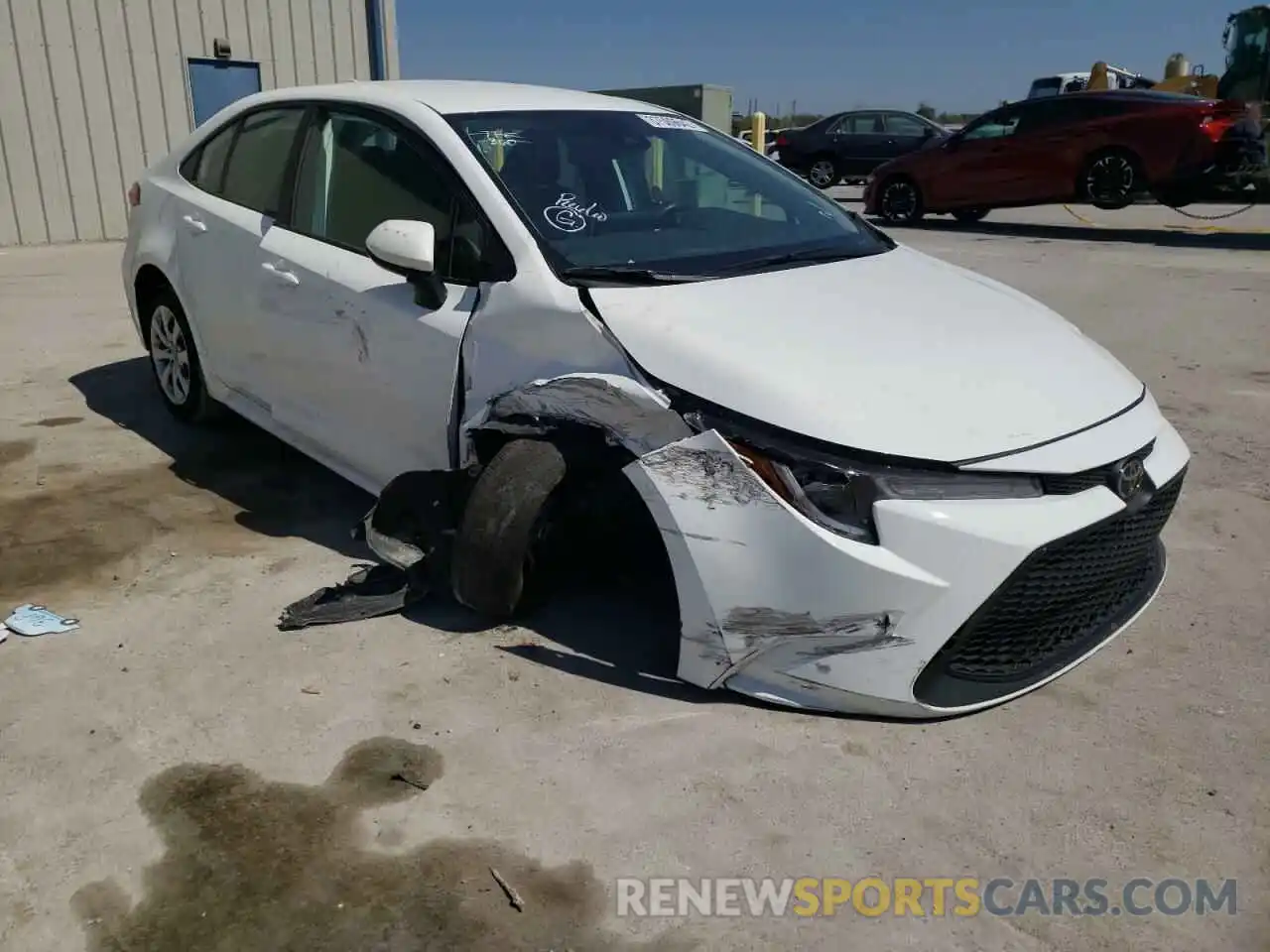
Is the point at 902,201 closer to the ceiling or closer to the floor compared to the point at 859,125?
closer to the floor

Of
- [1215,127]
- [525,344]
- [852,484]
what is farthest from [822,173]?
[852,484]

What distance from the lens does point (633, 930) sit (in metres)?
2.26

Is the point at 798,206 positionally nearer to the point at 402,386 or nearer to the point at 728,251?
the point at 728,251

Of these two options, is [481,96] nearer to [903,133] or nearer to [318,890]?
[318,890]

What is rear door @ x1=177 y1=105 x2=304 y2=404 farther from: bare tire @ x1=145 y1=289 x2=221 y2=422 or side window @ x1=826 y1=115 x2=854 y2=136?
side window @ x1=826 y1=115 x2=854 y2=136

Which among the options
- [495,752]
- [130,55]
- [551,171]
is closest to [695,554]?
[495,752]

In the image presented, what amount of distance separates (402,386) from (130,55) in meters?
11.3

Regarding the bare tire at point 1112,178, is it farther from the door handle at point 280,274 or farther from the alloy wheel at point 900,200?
the door handle at point 280,274

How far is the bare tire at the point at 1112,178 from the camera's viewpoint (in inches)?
526

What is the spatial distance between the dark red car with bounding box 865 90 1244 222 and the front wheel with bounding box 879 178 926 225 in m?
0.01

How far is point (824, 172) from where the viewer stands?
20.3 metres

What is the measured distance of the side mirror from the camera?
3.35m

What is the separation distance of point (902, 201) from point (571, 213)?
1305 centimetres

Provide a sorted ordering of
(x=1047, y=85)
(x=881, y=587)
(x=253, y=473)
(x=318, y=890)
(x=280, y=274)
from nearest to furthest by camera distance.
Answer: (x=318, y=890) → (x=881, y=587) → (x=280, y=274) → (x=253, y=473) → (x=1047, y=85)
